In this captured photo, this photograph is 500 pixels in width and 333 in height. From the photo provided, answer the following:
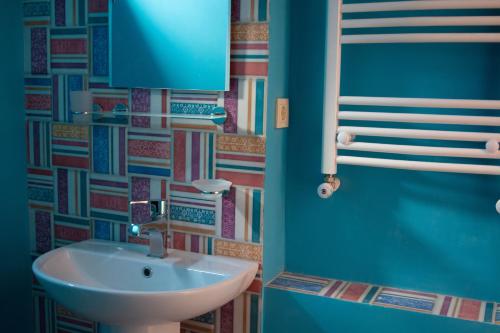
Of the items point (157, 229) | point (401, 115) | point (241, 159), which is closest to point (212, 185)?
point (241, 159)

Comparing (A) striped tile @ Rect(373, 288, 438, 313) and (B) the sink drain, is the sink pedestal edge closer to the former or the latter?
(B) the sink drain

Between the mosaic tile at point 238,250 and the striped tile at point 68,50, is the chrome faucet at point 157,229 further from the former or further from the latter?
the striped tile at point 68,50

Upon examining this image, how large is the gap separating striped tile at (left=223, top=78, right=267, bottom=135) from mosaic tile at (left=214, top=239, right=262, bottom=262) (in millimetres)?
323

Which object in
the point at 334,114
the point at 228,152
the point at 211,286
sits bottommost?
the point at 211,286

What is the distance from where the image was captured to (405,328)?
1694 millimetres

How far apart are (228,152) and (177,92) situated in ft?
0.79

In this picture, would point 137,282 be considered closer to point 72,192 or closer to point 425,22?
point 72,192

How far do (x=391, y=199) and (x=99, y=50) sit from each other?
1.01 metres

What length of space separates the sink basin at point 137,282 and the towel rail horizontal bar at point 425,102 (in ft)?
1.78

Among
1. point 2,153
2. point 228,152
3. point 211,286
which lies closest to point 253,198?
point 228,152

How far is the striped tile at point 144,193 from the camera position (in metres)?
1.95

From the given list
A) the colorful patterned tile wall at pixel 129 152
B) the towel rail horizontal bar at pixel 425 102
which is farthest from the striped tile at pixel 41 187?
the towel rail horizontal bar at pixel 425 102

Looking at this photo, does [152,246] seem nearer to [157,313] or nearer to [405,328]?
[157,313]

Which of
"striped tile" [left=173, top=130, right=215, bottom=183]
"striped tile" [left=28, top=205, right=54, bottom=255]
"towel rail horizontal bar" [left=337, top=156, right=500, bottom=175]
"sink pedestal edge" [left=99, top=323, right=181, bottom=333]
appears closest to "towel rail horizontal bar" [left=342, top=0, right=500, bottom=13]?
"towel rail horizontal bar" [left=337, top=156, right=500, bottom=175]
